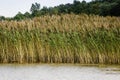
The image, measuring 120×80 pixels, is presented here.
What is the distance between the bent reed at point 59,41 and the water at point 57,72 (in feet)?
2.60

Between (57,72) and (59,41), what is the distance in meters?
3.56

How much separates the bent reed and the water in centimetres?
79

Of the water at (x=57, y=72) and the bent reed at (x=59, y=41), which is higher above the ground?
the bent reed at (x=59, y=41)

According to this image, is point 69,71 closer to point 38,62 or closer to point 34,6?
point 38,62

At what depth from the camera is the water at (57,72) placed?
18969mm

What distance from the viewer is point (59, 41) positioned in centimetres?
2395

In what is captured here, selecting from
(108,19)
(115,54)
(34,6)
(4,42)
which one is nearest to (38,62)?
(4,42)

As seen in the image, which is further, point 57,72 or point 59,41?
point 59,41

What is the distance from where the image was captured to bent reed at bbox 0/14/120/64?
23172mm

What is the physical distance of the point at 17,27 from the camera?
957 inches

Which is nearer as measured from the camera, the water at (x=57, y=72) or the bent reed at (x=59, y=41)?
the water at (x=57, y=72)

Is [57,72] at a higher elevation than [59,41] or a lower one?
lower

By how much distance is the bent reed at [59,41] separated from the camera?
23.2 metres

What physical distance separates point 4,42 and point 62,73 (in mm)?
4074
